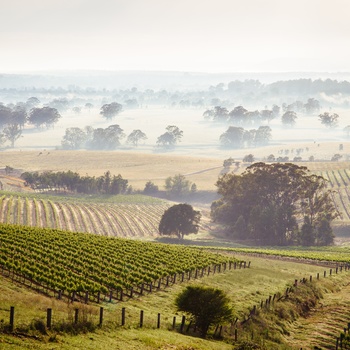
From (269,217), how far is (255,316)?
237 ft

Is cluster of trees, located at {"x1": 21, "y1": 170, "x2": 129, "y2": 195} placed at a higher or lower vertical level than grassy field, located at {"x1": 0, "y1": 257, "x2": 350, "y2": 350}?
higher

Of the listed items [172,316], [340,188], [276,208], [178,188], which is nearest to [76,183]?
[178,188]

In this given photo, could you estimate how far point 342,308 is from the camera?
4741 centimetres

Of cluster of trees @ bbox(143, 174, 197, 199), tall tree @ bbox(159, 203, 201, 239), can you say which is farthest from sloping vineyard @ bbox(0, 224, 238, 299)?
cluster of trees @ bbox(143, 174, 197, 199)

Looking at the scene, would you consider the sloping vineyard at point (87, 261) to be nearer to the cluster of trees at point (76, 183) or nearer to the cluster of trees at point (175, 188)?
the cluster of trees at point (76, 183)

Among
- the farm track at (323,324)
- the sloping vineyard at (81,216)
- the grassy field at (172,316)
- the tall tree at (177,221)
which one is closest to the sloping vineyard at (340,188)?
the tall tree at (177,221)

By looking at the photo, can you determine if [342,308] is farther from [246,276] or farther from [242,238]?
[242,238]

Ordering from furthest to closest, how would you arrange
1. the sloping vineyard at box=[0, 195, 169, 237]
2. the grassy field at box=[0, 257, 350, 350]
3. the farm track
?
1. the sloping vineyard at box=[0, 195, 169, 237]
2. the farm track
3. the grassy field at box=[0, 257, 350, 350]

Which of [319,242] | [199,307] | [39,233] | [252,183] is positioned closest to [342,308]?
[199,307]

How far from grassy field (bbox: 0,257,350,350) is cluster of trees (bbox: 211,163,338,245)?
49634 mm

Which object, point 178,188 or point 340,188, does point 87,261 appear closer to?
point 178,188

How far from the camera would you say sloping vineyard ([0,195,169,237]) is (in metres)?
104

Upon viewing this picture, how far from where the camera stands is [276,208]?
379 feet

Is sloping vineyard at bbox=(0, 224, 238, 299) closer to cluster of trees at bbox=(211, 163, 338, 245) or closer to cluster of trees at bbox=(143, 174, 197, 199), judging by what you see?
cluster of trees at bbox=(211, 163, 338, 245)
